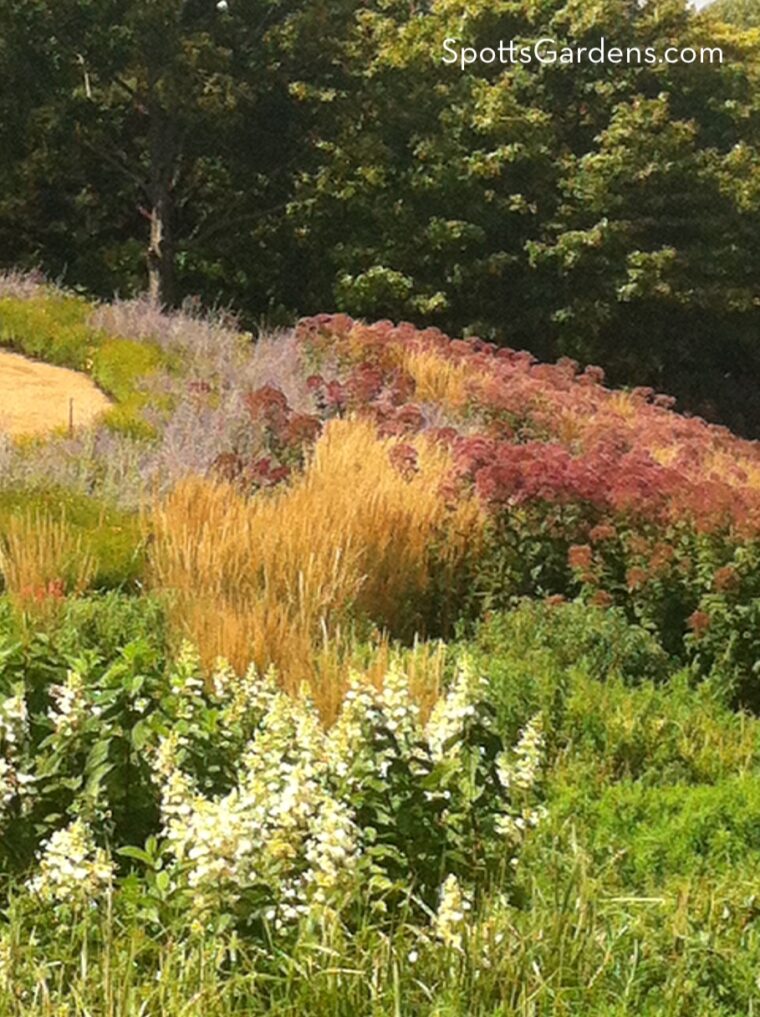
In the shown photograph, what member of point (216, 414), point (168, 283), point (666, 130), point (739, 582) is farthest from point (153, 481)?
point (666, 130)

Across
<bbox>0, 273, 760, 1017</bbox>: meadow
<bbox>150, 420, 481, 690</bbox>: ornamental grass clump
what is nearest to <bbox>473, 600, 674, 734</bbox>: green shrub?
<bbox>0, 273, 760, 1017</bbox>: meadow

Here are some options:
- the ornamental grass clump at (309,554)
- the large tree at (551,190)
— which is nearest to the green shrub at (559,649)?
the ornamental grass clump at (309,554)

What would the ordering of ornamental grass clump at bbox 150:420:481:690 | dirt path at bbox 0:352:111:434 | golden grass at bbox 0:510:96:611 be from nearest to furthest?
ornamental grass clump at bbox 150:420:481:690
golden grass at bbox 0:510:96:611
dirt path at bbox 0:352:111:434

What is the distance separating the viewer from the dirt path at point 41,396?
920 cm

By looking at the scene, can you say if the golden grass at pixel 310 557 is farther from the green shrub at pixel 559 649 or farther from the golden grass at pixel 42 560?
the green shrub at pixel 559 649

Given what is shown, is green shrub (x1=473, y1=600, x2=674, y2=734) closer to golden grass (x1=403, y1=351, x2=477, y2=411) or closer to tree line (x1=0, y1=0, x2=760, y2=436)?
golden grass (x1=403, y1=351, x2=477, y2=411)

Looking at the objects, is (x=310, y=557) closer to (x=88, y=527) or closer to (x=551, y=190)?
(x=88, y=527)

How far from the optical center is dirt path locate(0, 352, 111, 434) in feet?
30.2

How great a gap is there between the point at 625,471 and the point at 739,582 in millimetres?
963

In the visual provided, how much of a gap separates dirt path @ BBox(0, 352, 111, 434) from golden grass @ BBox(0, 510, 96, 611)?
2765mm

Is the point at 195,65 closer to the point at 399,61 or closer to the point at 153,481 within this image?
the point at 399,61

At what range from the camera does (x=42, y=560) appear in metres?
5.26

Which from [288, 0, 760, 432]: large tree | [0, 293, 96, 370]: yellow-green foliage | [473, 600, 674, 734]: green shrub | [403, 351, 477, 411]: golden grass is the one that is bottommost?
[0, 293, 96, 370]: yellow-green foliage

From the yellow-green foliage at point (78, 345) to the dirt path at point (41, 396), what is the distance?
144 mm
